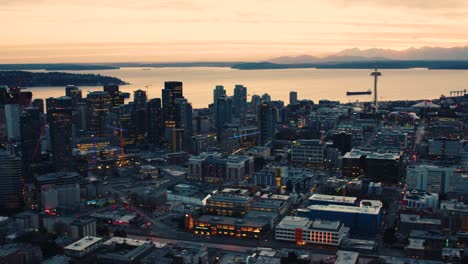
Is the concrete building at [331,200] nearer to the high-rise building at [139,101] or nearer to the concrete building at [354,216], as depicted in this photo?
the concrete building at [354,216]

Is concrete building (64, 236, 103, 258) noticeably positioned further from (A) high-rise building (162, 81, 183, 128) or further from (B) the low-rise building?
(A) high-rise building (162, 81, 183, 128)

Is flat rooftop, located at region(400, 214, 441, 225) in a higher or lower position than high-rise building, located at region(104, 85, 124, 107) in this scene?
lower

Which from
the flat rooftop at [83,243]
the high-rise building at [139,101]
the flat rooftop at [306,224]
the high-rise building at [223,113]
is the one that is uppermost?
the high-rise building at [139,101]

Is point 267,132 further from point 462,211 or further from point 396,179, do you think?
point 462,211

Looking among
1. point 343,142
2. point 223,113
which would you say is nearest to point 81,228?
point 343,142

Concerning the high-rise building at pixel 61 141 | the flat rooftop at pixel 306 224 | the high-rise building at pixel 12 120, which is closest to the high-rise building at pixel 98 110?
the high-rise building at pixel 12 120

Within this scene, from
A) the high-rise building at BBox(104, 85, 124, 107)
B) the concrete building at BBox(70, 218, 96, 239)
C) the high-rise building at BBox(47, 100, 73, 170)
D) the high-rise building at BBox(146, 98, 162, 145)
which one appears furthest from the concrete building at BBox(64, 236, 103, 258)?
the high-rise building at BBox(104, 85, 124, 107)

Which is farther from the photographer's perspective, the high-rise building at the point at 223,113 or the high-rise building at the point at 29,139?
the high-rise building at the point at 223,113
